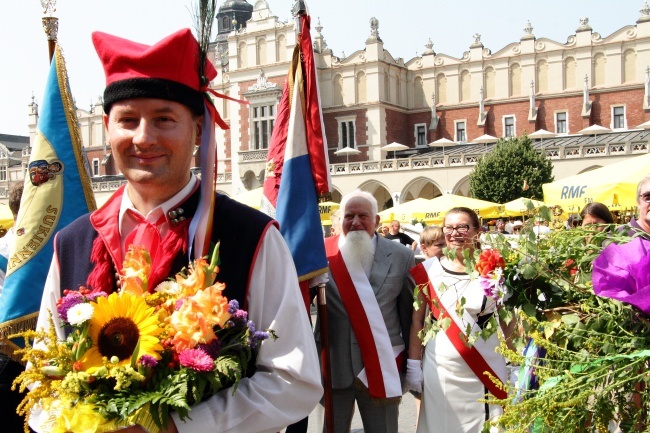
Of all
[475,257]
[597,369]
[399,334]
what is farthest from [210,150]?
[399,334]

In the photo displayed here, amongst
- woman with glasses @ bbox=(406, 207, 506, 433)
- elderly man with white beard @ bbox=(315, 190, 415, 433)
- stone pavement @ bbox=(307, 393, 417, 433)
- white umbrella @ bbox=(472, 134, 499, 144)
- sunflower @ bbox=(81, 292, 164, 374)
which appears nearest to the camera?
sunflower @ bbox=(81, 292, 164, 374)

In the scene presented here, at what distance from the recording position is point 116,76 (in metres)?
2.11

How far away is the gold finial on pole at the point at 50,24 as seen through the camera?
161 inches

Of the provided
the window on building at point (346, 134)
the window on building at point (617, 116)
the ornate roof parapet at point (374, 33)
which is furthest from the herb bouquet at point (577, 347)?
the ornate roof parapet at point (374, 33)

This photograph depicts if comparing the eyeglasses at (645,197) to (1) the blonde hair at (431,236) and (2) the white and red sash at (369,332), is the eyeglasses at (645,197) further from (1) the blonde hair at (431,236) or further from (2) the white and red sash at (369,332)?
(1) the blonde hair at (431,236)

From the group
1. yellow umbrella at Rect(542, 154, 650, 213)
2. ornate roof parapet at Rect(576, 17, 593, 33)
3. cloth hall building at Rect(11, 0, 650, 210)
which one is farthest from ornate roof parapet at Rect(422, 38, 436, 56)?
yellow umbrella at Rect(542, 154, 650, 213)

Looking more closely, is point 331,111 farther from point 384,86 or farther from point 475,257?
point 475,257

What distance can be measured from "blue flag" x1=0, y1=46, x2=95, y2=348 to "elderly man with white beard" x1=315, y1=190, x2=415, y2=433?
1678 millimetres

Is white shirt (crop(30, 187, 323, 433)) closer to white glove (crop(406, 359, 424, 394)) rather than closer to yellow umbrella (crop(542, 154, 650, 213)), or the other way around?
white glove (crop(406, 359, 424, 394))

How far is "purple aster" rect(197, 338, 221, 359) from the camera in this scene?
172cm

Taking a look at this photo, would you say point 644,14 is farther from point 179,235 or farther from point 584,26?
point 179,235

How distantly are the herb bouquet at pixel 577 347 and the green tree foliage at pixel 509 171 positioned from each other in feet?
94.6

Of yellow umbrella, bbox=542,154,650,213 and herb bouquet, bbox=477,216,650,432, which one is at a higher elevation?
yellow umbrella, bbox=542,154,650,213

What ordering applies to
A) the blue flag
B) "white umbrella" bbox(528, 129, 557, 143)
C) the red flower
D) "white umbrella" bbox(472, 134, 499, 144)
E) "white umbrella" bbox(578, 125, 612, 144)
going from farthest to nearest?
1. "white umbrella" bbox(472, 134, 499, 144)
2. "white umbrella" bbox(528, 129, 557, 143)
3. "white umbrella" bbox(578, 125, 612, 144)
4. the blue flag
5. the red flower
